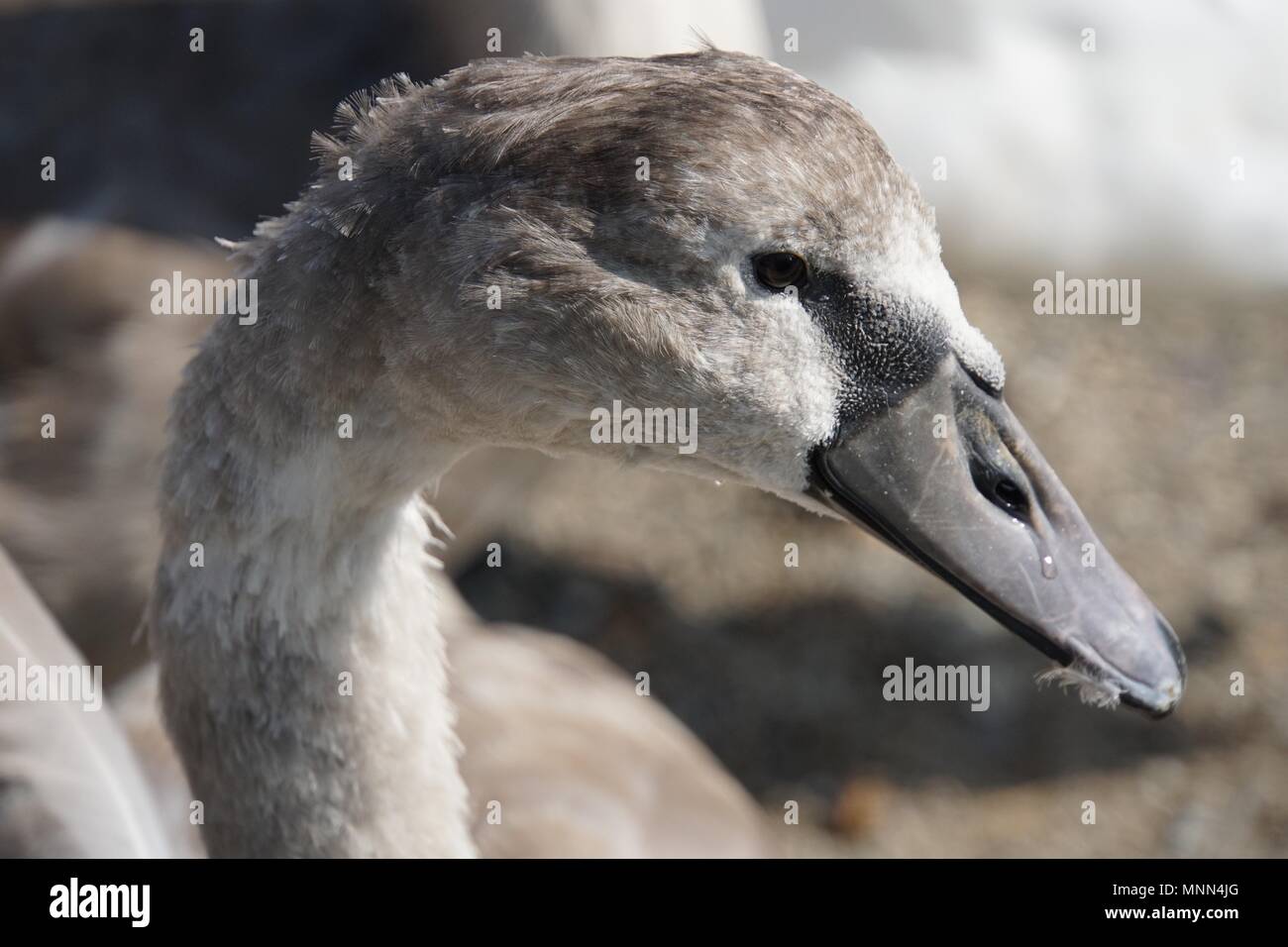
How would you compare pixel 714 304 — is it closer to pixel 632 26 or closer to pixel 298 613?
pixel 298 613

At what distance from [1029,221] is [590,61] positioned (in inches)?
110

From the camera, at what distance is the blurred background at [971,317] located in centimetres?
330

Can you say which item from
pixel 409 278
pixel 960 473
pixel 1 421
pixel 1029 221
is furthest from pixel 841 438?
pixel 1029 221

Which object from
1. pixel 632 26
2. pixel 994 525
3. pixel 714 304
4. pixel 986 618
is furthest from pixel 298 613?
pixel 986 618

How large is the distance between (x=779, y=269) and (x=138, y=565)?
2.03 meters

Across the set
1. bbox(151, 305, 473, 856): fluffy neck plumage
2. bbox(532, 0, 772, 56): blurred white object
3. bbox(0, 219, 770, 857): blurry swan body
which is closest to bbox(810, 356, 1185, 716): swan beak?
bbox(151, 305, 473, 856): fluffy neck plumage

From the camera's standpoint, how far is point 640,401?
1.71 m

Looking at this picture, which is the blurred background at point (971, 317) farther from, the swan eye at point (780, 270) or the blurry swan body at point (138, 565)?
the swan eye at point (780, 270)

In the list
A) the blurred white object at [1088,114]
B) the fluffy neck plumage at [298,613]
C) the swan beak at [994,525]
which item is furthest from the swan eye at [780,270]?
the blurred white object at [1088,114]

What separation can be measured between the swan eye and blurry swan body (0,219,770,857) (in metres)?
1.35

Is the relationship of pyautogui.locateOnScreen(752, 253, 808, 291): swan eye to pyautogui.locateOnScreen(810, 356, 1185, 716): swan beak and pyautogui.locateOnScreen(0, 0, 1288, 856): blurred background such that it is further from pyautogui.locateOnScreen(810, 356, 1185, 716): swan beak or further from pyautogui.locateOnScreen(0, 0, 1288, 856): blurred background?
pyautogui.locateOnScreen(0, 0, 1288, 856): blurred background

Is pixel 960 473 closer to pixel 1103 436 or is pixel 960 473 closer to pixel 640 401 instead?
pixel 640 401

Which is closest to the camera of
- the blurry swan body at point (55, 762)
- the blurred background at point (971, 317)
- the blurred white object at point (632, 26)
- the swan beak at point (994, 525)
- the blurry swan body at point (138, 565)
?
the swan beak at point (994, 525)

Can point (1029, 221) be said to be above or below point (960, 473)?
above
